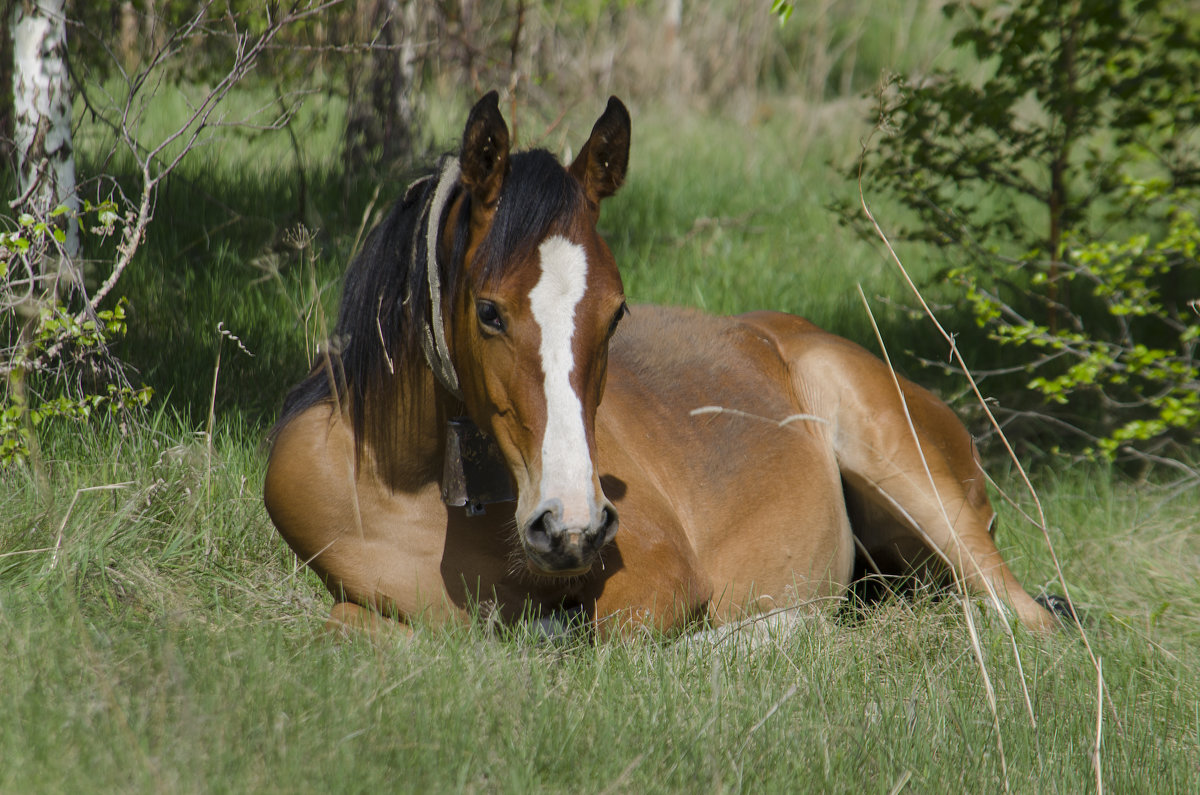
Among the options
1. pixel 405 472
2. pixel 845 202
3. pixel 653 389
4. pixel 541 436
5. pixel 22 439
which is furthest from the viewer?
pixel 845 202

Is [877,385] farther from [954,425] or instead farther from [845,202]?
[845,202]

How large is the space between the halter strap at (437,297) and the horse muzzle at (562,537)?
526 millimetres

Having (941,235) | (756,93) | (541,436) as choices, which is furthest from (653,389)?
(756,93)

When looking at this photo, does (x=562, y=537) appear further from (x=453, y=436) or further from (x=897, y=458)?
(x=897, y=458)

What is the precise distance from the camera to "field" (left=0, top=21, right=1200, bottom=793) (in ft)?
6.88

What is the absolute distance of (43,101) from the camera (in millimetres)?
3969

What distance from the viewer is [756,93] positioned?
39.8ft

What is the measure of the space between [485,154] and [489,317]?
16.5 inches

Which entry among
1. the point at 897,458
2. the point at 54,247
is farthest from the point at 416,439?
the point at 54,247

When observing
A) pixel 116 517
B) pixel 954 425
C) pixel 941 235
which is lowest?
pixel 116 517

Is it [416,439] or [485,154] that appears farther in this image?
[416,439]

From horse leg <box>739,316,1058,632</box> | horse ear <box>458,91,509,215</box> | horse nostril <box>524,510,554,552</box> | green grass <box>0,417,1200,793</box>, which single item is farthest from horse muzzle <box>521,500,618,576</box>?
horse leg <box>739,316,1058,632</box>

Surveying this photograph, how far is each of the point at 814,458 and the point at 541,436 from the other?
1863mm

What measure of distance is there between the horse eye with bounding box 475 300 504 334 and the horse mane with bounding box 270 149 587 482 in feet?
0.40
